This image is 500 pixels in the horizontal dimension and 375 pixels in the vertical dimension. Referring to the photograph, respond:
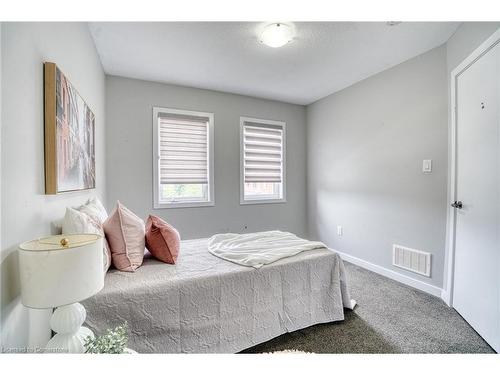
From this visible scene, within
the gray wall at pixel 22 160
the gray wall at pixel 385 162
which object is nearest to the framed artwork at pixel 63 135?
the gray wall at pixel 22 160

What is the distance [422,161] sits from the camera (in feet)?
7.58

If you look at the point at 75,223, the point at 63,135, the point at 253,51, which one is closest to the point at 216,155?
the point at 253,51

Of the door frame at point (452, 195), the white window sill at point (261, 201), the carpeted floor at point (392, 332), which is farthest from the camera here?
the white window sill at point (261, 201)

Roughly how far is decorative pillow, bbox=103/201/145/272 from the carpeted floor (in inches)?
37.9

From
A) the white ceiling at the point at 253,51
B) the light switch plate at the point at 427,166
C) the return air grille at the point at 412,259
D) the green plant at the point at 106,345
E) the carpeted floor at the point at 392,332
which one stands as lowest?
the carpeted floor at the point at 392,332

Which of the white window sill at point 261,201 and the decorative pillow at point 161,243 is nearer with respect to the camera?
the decorative pillow at point 161,243

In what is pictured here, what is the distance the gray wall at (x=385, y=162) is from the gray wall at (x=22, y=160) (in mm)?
3016

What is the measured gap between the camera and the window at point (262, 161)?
11.5 ft

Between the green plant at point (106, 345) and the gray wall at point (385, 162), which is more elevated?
the gray wall at point (385, 162)

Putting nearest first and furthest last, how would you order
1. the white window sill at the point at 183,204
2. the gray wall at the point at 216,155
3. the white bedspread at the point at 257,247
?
the white bedspread at the point at 257,247 → the gray wall at the point at 216,155 → the white window sill at the point at 183,204

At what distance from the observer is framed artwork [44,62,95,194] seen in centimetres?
106

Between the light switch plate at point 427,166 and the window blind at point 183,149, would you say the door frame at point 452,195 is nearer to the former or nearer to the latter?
the light switch plate at point 427,166
